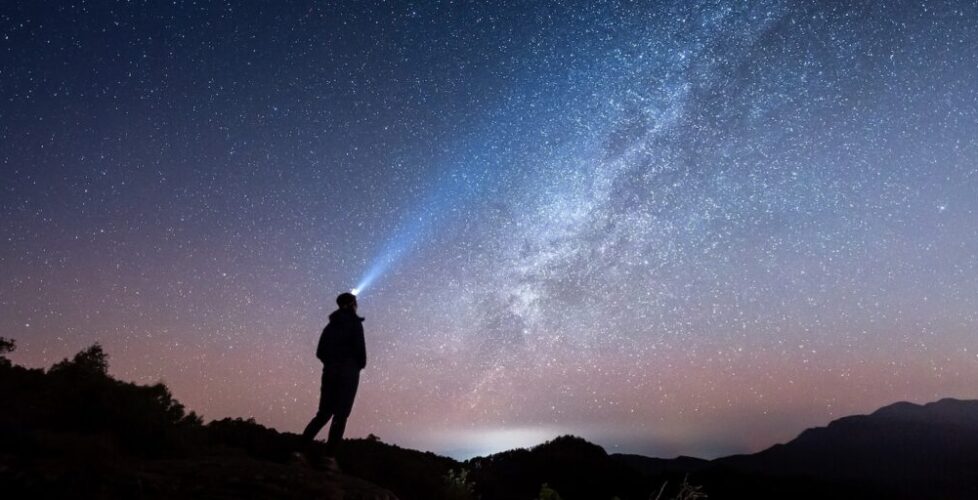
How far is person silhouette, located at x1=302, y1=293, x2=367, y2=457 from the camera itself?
7.25 meters

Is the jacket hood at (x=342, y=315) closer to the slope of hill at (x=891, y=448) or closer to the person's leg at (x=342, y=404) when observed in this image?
the person's leg at (x=342, y=404)

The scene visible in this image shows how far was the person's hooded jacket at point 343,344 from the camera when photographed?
7.29 metres

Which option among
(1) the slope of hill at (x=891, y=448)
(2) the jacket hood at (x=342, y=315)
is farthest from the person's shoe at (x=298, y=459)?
(1) the slope of hill at (x=891, y=448)

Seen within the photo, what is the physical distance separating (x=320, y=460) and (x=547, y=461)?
16059 mm

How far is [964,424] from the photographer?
153 meters

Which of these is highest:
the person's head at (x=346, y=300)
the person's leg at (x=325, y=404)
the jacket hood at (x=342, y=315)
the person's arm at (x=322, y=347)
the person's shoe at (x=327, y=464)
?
the person's head at (x=346, y=300)

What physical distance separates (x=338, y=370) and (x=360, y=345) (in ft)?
1.28

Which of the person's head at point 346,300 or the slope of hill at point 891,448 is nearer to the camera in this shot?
the person's head at point 346,300

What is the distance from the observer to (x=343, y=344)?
7.29 m

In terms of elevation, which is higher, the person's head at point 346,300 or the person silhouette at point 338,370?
the person's head at point 346,300

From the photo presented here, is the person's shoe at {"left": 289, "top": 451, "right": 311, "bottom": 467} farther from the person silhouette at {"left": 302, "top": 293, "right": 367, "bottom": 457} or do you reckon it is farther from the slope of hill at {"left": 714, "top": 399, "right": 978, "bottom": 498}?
the slope of hill at {"left": 714, "top": 399, "right": 978, "bottom": 498}

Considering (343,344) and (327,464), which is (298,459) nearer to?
(327,464)

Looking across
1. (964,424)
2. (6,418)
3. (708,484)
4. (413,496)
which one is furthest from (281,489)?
(964,424)

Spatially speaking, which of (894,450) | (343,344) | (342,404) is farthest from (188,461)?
(894,450)
